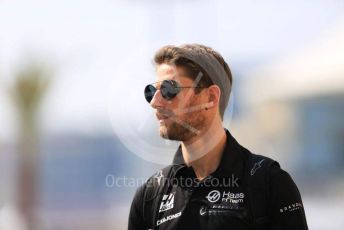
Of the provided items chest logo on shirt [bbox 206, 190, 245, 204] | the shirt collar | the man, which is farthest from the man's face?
chest logo on shirt [bbox 206, 190, 245, 204]

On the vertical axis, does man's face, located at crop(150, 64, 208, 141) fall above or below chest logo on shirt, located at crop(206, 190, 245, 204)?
above

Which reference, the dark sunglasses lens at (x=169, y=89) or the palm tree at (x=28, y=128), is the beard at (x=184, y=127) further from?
the palm tree at (x=28, y=128)

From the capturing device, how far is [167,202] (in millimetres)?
2000

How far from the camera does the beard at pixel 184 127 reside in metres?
2.00

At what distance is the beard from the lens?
2.00m

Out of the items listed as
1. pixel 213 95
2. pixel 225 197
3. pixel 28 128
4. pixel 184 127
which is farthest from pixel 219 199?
pixel 28 128

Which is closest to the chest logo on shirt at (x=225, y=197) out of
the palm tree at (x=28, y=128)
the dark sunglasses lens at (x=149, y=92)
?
the dark sunglasses lens at (x=149, y=92)

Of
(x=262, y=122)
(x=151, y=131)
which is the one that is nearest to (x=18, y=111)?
(x=262, y=122)

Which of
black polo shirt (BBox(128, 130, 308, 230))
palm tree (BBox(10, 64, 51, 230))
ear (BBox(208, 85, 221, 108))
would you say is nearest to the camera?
black polo shirt (BBox(128, 130, 308, 230))

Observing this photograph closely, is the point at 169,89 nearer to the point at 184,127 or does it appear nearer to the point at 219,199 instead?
the point at 184,127

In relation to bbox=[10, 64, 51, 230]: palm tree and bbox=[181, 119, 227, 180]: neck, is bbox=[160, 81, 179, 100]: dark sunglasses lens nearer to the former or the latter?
bbox=[181, 119, 227, 180]: neck

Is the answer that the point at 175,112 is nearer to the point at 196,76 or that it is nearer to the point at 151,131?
the point at 196,76

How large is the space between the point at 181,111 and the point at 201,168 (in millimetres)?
227

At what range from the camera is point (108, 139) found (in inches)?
247
